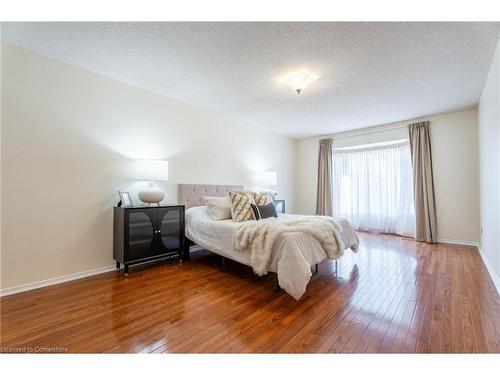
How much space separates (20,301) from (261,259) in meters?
2.19

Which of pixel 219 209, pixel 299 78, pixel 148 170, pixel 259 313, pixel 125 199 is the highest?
pixel 299 78

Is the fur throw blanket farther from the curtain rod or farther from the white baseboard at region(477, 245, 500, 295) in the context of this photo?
the curtain rod

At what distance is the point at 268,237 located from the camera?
7.07 ft

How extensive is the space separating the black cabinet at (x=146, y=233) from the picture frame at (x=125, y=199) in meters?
0.08

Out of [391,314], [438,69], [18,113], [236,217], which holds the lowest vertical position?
[391,314]

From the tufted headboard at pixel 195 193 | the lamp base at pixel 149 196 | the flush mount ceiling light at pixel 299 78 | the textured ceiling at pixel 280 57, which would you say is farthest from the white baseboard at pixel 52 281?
the flush mount ceiling light at pixel 299 78

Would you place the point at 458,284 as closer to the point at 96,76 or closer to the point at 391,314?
the point at 391,314

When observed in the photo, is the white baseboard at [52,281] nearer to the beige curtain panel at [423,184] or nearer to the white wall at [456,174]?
the beige curtain panel at [423,184]

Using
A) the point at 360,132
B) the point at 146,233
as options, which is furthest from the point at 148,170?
the point at 360,132

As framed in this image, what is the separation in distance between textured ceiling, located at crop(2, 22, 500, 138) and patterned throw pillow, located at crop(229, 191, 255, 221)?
1475 mm

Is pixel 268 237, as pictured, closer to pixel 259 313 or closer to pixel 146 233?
pixel 259 313

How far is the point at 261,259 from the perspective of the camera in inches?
84.4

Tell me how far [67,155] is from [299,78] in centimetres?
279
